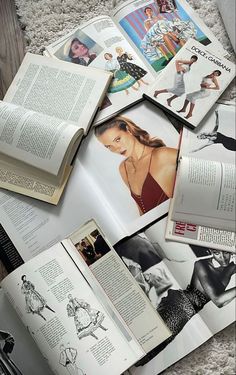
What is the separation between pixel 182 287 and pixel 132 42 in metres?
0.51

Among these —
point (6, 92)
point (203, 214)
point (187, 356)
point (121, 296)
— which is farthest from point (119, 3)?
point (187, 356)

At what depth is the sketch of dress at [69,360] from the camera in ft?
2.66

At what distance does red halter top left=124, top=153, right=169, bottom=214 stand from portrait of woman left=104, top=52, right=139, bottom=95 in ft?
0.64

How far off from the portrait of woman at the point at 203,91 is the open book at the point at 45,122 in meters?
0.16

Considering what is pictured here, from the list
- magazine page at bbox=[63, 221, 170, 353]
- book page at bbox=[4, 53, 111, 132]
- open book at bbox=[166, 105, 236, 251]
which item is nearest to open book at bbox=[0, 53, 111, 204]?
book page at bbox=[4, 53, 111, 132]

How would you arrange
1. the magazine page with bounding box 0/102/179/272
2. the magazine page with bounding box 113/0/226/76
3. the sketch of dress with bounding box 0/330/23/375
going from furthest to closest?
the magazine page with bounding box 113/0/226/76, the magazine page with bounding box 0/102/179/272, the sketch of dress with bounding box 0/330/23/375

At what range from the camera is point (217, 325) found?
2.75 ft

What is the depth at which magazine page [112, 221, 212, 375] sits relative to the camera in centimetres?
84

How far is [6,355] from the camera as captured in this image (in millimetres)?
844

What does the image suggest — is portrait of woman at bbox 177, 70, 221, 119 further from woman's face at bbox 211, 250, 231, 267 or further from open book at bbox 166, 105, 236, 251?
woman's face at bbox 211, 250, 231, 267

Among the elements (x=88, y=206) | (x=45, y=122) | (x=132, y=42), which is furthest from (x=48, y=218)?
(x=132, y=42)

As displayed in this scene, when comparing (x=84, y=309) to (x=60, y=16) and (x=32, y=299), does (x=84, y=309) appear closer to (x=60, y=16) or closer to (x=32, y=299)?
(x=32, y=299)

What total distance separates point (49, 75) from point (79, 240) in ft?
1.16

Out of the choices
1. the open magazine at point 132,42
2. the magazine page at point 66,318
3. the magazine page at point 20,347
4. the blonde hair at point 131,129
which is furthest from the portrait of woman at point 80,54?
the magazine page at point 20,347
